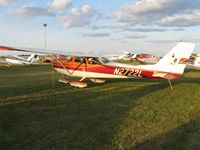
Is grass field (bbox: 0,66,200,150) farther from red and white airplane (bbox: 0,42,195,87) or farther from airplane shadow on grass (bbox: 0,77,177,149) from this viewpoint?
red and white airplane (bbox: 0,42,195,87)

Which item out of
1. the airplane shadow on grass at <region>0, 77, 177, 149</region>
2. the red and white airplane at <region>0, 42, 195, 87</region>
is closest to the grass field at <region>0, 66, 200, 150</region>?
the airplane shadow on grass at <region>0, 77, 177, 149</region>

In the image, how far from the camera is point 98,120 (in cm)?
893

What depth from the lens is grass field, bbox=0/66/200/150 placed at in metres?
6.83

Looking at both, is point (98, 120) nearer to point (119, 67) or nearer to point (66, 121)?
point (66, 121)

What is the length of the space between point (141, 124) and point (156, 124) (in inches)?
17.4

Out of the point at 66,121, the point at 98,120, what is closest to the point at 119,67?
the point at 98,120

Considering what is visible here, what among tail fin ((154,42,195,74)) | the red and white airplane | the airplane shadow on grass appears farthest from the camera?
the red and white airplane

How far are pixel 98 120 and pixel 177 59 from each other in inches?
329

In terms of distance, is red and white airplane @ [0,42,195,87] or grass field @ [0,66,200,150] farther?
red and white airplane @ [0,42,195,87]

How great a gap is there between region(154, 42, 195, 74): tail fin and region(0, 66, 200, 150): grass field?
2020 millimetres

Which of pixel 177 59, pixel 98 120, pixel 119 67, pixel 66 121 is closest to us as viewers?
pixel 66 121

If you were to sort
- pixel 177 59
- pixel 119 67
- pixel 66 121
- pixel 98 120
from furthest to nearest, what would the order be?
pixel 119 67
pixel 177 59
pixel 98 120
pixel 66 121

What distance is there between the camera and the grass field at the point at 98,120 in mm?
6828

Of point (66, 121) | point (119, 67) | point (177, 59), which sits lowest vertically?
point (66, 121)
